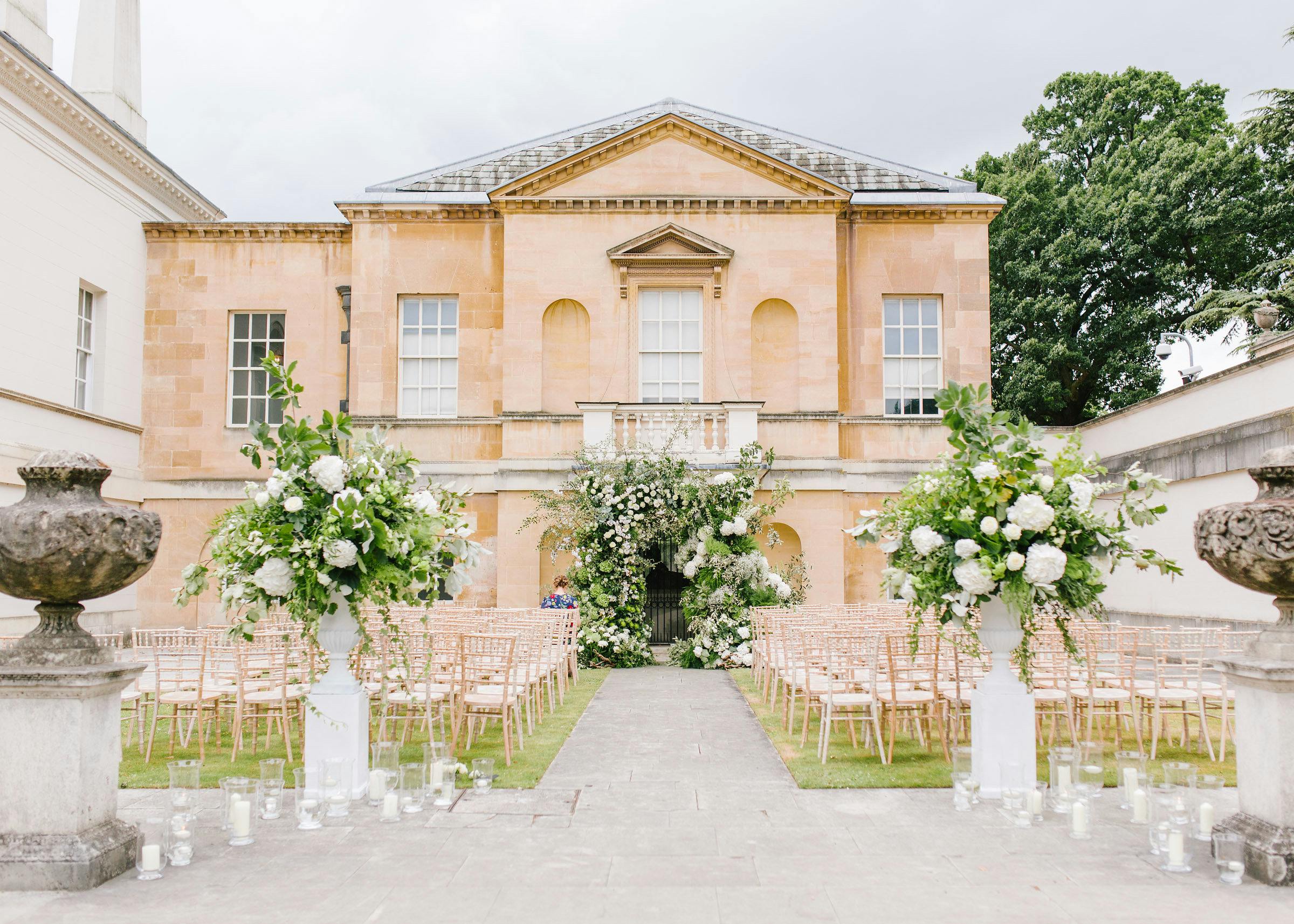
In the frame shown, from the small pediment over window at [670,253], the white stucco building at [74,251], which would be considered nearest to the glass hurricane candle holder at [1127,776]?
the small pediment over window at [670,253]

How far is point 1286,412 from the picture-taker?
46.5 ft

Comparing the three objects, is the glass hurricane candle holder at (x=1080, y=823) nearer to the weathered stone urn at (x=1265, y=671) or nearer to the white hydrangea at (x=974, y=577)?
the weathered stone urn at (x=1265, y=671)

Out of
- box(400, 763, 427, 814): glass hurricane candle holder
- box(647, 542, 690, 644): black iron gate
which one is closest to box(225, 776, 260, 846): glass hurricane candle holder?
box(400, 763, 427, 814): glass hurricane candle holder

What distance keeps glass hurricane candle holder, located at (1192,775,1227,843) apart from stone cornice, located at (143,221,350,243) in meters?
18.4

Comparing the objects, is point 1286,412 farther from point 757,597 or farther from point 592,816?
point 592,816

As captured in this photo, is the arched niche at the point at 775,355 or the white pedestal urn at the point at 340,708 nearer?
the white pedestal urn at the point at 340,708

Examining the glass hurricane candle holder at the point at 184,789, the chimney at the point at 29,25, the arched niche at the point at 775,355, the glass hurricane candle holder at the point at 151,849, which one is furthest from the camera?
the arched niche at the point at 775,355

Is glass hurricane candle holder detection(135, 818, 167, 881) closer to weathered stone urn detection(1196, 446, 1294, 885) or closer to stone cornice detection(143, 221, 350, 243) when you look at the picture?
weathered stone urn detection(1196, 446, 1294, 885)

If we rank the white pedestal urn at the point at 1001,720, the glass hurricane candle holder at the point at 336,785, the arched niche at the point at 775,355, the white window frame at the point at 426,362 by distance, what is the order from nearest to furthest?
the glass hurricane candle holder at the point at 336,785 → the white pedestal urn at the point at 1001,720 → the arched niche at the point at 775,355 → the white window frame at the point at 426,362

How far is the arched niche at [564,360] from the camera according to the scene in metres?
19.2

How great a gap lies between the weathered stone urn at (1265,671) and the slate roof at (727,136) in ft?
50.7

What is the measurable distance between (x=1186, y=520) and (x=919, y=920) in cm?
1457

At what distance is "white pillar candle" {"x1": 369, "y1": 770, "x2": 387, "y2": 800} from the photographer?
704 cm

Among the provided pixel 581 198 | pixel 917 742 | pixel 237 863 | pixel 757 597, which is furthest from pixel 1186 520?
pixel 237 863
